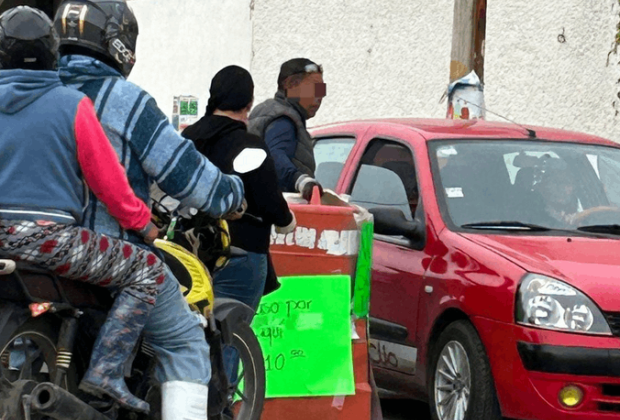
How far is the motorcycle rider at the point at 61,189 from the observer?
4.77 m

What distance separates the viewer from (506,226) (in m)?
7.72

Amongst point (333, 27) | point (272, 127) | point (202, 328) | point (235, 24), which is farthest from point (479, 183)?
point (235, 24)

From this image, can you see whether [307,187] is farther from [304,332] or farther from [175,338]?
[175,338]

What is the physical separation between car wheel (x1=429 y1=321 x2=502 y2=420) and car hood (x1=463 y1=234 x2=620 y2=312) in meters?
0.43

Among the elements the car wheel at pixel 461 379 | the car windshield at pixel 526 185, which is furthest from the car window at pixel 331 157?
the car wheel at pixel 461 379

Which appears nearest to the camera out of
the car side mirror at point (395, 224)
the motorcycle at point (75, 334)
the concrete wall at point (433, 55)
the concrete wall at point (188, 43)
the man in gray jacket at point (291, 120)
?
the motorcycle at point (75, 334)

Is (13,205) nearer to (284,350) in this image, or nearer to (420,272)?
(284,350)

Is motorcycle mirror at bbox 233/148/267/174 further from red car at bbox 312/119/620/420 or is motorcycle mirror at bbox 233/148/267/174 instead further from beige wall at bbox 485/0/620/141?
beige wall at bbox 485/0/620/141

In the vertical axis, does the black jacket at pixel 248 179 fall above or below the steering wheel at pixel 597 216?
above

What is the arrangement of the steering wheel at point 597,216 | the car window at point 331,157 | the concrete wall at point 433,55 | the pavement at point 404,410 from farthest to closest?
the concrete wall at point 433,55, the car window at point 331,157, the pavement at point 404,410, the steering wheel at point 597,216

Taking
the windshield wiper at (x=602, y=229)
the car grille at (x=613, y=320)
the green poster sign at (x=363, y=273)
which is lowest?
the car grille at (x=613, y=320)

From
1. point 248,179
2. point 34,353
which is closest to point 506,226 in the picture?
point 248,179

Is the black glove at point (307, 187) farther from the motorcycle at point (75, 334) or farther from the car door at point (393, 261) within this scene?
the motorcycle at point (75, 334)

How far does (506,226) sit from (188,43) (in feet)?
53.3
